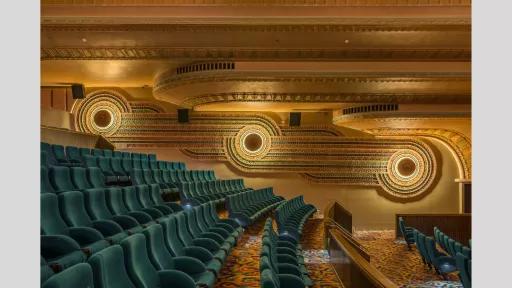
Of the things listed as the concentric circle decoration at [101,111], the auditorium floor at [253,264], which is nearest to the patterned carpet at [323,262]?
the auditorium floor at [253,264]

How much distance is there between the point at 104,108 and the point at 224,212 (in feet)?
7.28

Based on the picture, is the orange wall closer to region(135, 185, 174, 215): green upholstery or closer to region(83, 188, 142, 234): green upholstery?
region(135, 185, 174, 215): green upholstery

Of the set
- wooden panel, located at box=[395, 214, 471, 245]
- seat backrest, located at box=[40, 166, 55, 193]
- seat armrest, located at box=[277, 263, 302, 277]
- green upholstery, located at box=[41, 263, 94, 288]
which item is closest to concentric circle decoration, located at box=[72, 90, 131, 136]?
wooden panel, located at box=[395, 214, 471, 245]

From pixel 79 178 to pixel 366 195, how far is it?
12.6 ft

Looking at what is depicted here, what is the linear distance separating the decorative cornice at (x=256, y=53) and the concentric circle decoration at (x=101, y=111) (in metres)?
1.29

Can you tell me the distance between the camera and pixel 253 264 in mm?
2051

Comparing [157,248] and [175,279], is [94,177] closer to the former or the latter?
[157,248]

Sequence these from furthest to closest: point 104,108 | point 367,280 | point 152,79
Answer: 1. point 104,108
2. point 152,79
3. point 367,280

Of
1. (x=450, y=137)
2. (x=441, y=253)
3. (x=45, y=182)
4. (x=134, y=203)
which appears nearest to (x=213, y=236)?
(x=134, y=203)

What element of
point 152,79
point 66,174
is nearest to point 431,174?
point 152,79

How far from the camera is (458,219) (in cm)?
473

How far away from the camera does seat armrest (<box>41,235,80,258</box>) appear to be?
124 centimetres

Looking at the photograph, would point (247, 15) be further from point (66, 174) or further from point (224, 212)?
point (66, 174)

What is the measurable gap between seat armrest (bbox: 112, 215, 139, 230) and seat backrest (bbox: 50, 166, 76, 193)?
277 mm
